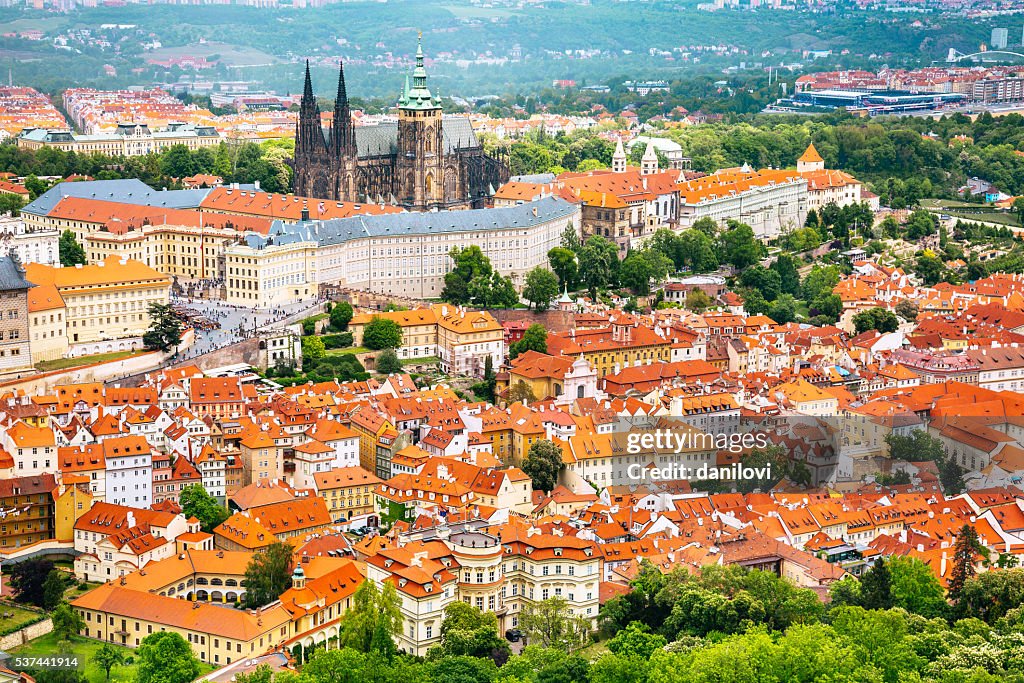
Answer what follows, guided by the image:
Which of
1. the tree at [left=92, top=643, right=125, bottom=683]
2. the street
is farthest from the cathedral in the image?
the tree at [left=92, top=643, right=125, bottom=683]

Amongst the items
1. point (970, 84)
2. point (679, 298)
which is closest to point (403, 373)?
point (679, 298)

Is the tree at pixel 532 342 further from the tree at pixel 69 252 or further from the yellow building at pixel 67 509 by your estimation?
the yellow building at pixel 67 509

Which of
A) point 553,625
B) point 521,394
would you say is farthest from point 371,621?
point 521,394

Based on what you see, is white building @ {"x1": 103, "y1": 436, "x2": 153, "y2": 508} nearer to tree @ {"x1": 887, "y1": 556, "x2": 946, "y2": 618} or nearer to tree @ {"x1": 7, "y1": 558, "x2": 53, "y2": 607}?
tree @ {"x1": 7, "y1": 558, "x2": 53, "y2": 607}

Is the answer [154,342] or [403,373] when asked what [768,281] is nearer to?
[403,373]

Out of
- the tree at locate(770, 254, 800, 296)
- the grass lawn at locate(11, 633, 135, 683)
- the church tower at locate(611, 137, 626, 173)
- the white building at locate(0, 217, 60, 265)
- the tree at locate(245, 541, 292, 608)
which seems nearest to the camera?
the grass lawn at locate(11, 633, 135, 683)

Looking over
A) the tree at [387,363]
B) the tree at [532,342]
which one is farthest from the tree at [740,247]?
the tree at [387,363]
